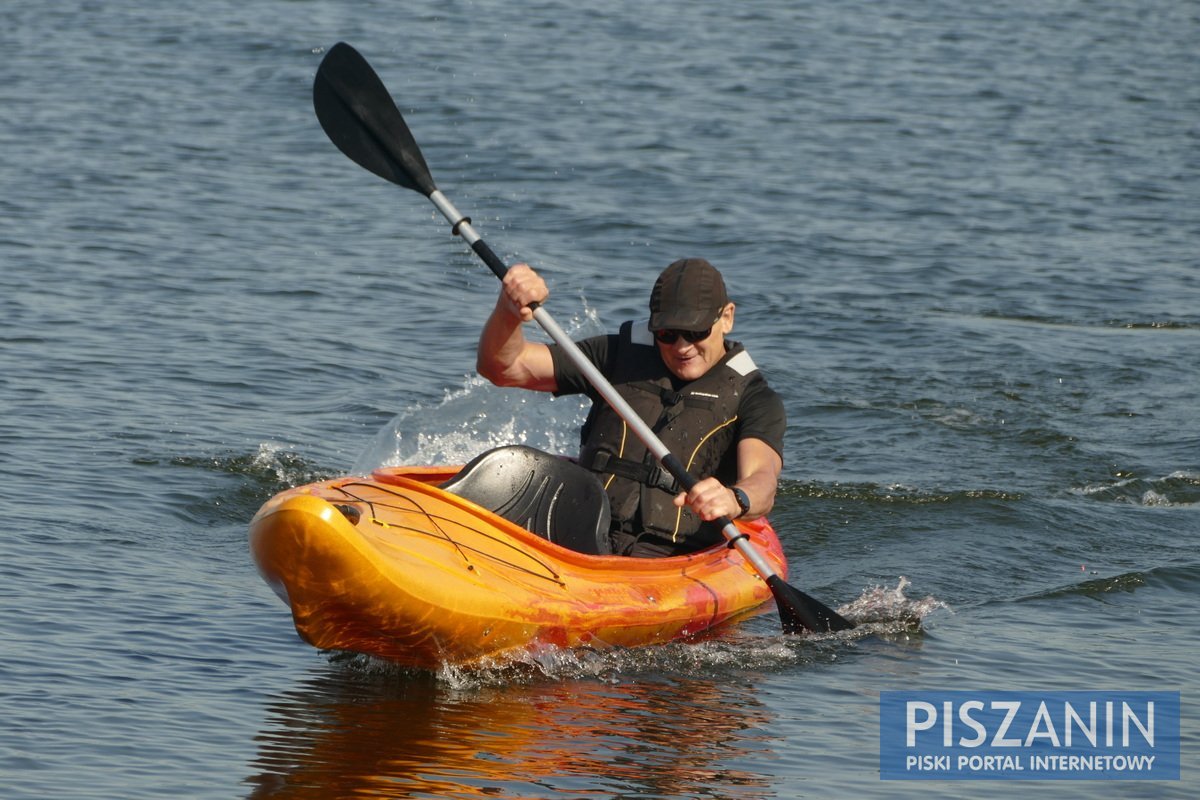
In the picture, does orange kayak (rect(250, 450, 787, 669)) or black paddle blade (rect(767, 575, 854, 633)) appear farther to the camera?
black paddle blade (rect(767, 575, 854, 633))

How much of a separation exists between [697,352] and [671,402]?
20 centimetres

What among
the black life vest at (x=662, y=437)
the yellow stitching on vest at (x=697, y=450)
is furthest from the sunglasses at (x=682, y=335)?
the yellow stitching on vest at (x=697, y=450)

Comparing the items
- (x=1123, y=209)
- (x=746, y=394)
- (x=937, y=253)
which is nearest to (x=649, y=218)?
(x=937, y=253)

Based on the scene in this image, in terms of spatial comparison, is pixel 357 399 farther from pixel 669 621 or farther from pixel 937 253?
pixel 937 253

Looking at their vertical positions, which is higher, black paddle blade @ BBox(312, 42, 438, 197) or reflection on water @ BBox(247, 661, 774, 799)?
black paddle blade @ BBox(312, 42, 438, 197)

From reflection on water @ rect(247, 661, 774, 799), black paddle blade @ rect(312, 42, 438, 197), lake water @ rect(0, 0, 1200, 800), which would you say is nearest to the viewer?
A: reflection on water @ rect(247, 661, 774, 799)

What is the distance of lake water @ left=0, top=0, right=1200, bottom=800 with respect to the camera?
16.4ft

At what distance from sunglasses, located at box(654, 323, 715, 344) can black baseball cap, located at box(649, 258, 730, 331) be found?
38mm

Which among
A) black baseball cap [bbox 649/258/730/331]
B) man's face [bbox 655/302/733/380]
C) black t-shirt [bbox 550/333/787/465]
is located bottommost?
black t-shirt [bbox 550/333/787/465]

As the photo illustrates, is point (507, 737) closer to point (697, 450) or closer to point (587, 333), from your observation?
point (697, 450)

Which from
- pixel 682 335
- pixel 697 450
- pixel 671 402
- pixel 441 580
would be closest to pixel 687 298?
pixel 682 335

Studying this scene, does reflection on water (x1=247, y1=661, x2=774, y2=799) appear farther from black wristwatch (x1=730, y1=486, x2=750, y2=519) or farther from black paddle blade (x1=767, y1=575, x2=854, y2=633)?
black wristwatch (x1=730, y1=486, x2=750, y2=519)

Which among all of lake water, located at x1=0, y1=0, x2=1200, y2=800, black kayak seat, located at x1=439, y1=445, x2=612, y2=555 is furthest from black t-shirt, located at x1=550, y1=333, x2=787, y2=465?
lake water, located at x1=0, y1=0, x2=1200, y2=800

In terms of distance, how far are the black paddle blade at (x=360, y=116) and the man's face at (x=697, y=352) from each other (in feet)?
4.09
